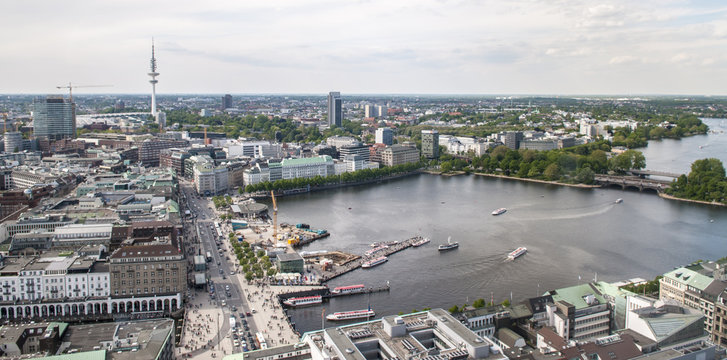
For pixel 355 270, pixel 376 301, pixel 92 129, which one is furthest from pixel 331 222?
pixel 92 129

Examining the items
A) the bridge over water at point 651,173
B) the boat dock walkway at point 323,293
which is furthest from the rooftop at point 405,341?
the bridge over water at point 651,173

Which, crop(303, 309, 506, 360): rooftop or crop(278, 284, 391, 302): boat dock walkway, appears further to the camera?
crop(278, 284, 391, 302): boat dock walkway

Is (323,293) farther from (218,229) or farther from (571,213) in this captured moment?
(571,213)

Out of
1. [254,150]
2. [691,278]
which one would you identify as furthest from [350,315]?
[254,150]

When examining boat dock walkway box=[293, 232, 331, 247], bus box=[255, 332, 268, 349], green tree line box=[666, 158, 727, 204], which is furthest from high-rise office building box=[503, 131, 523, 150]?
bus box=[255, 332, 268, 349]

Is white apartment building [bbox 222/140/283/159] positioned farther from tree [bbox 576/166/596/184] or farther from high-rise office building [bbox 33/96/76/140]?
tree [bbox 576/166/596/184]

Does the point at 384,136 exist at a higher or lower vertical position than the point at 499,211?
higher
